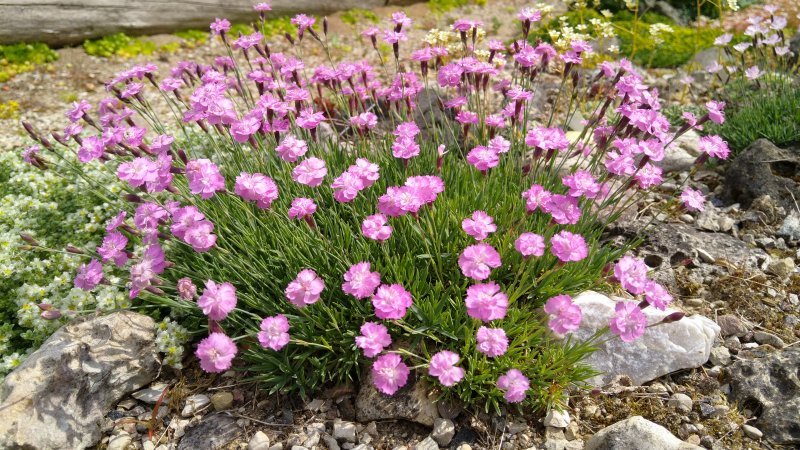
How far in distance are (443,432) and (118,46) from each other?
21.7 ft

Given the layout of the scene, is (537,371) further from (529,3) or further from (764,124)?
(529,3)

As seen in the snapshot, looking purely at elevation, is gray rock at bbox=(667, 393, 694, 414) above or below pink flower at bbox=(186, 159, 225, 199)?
below

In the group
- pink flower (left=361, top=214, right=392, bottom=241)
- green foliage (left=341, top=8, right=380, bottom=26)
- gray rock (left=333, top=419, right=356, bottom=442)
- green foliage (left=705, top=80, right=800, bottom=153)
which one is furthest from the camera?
green foliage (left=341, top=8, right=380, bottom=26)

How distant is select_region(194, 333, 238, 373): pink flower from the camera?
87.0 inches

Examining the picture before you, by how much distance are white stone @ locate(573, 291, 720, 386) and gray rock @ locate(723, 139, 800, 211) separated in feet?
5.11

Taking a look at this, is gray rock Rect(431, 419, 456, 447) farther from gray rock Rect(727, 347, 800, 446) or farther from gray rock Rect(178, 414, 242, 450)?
gray rock Rect(727, 347, 800, 446)

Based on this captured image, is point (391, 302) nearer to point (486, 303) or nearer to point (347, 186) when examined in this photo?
point (486, 303)

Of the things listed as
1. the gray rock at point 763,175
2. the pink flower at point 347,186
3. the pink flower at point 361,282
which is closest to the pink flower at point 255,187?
the pink flower at point 347,186

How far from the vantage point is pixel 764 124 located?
14.0ft

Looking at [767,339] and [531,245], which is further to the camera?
[767,339]

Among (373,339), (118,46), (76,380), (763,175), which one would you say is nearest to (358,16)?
(118,46)

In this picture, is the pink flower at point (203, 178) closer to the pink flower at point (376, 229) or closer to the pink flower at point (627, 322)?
the pink flower at point (376, 229)

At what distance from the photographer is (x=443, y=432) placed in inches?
99.0

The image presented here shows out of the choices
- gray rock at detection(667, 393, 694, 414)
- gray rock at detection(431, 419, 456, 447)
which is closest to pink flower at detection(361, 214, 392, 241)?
gray rock at detection(431, 419, 456, 447)
